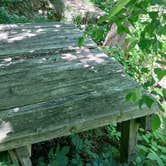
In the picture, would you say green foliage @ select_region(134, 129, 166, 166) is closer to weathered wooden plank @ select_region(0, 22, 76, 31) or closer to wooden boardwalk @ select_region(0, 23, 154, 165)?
wooden boardwalk @ select_region(0, 23, 154, 165)

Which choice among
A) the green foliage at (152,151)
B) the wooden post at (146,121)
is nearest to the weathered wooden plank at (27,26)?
the green foliage at (152,151)

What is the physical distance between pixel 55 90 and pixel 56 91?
0.02 meters

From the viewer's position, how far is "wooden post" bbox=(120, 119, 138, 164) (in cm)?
331

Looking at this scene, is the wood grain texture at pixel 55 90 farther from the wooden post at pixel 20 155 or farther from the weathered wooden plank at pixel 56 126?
the wooden post at pixel 20 155

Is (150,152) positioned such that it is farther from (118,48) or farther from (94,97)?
(118,48)

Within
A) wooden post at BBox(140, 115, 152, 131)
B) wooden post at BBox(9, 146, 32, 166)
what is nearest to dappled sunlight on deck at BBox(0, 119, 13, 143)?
wooden post at BBox(9, 146, 32, 166)

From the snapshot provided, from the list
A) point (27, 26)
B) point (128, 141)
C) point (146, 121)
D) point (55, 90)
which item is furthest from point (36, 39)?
point (146, 121)

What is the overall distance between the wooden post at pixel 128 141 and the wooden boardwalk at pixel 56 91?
0.01 m

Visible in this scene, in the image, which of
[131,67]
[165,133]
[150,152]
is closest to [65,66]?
[150,152]

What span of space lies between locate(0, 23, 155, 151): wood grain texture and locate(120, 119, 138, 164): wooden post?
0.43 metres

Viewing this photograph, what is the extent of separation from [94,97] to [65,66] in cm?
68

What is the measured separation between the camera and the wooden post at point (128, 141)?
3308 millimetres

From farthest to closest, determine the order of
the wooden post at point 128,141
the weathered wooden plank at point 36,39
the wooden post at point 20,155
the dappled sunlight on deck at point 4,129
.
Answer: the weathered wooden plank at point 36,39 < the wooden post at point 128,141 < the wooden post at point 20,155 < the dappled sunlight on deck at point 4,129

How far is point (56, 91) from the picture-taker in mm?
2881
